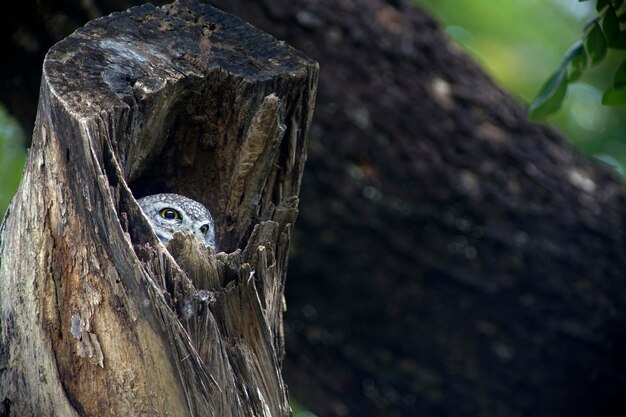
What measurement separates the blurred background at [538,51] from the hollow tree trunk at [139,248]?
364 centimetres

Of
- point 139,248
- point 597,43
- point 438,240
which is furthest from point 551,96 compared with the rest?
point 438,240

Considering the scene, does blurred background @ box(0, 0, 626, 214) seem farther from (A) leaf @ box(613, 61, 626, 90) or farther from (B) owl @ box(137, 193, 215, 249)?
(A) leaf @ box(613, 61, 626, 90)

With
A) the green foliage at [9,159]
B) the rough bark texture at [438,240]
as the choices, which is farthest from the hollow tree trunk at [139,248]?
the green foliage at [9,159]

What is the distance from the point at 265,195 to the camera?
271 cm

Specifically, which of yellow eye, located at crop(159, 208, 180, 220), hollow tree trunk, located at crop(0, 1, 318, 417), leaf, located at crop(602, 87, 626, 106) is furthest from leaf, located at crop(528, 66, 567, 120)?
yellow eye, located at crop(159, 208, 180, 220)

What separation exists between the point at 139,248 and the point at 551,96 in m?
1.37

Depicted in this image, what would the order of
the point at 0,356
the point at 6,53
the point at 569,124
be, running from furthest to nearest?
1. the point at 569,124
2. the point at 6,53
3. the point at 0,356

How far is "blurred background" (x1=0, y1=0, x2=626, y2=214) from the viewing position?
6129 millimetres

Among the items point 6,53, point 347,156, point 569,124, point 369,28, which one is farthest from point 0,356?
point 569,124

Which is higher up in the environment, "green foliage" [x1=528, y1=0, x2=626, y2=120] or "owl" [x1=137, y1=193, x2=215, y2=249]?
"green foliage" [x1=528, y1=0, x2=626, y2=120]

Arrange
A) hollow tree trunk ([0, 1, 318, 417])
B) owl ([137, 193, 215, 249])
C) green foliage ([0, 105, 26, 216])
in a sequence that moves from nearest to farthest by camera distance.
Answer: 1. hollow tree trunk ([0, 1, 318, 417])
2. owl ([137, 193, 215, 249])
3. green foliage ([0, 105, 26, 216])

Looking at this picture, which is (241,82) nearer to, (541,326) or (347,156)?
(347,156)

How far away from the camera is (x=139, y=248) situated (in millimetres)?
2141

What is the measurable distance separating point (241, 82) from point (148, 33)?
328 mm
